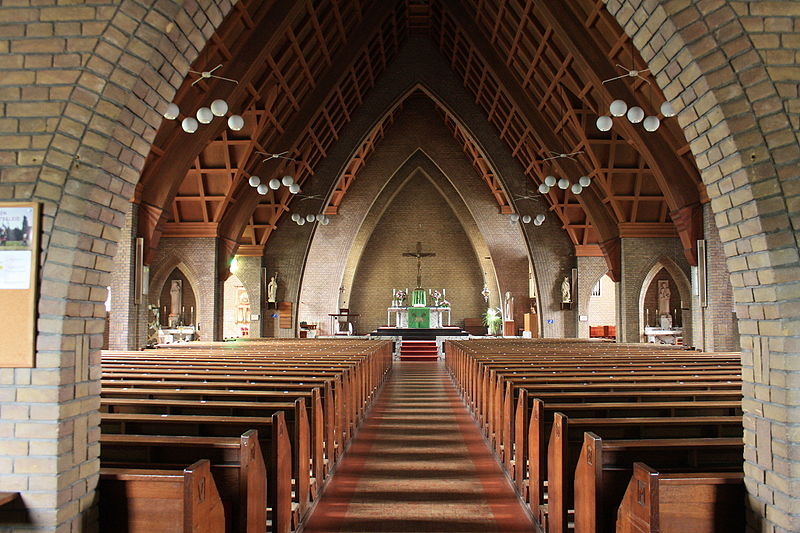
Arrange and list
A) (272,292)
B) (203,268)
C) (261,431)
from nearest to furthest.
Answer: (261,431), (203,268), (272,292)

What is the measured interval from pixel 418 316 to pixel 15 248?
20625 mm

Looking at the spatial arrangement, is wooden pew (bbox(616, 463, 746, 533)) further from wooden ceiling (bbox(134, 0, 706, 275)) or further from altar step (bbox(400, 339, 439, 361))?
altar step (bbox(400, 339, 439, 361))

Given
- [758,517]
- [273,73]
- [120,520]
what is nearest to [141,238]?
[273,73]

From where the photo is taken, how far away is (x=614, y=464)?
3109 millimetres

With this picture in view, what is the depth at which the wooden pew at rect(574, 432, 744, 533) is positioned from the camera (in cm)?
301

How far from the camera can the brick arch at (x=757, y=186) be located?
9.02 ft

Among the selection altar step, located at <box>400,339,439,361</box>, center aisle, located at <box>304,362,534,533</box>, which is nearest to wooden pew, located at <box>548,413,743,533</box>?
center aisle, located at <box>304,362,534,533</box>

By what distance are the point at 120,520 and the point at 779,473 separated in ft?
9.58

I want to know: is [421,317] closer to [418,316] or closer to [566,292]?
[418,316]

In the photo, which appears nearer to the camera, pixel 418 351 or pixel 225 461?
pixel 225 461

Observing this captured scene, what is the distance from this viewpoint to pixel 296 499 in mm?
4195

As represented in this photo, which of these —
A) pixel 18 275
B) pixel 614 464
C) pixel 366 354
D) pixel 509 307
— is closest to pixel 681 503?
pixel 614 464

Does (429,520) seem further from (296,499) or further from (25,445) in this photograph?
(25,445)

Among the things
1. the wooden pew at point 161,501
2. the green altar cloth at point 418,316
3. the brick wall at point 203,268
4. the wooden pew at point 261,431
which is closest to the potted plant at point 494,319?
the green altar cloth at point 418,316
